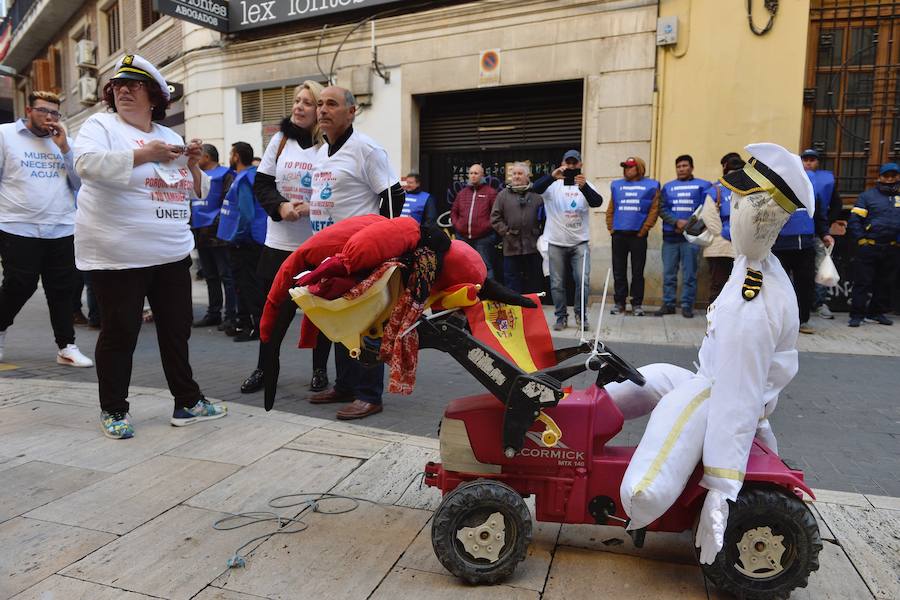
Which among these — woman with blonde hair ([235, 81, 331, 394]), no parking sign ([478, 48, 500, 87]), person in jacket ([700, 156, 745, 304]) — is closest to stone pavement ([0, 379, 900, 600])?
woman with blonde hair ([235, 81, 331, 394])

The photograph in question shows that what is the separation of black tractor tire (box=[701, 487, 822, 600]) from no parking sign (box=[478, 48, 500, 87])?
30.1ft

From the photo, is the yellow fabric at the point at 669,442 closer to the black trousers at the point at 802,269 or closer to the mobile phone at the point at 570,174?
the black trousers at the point at 802,269

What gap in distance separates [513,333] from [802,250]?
590cm

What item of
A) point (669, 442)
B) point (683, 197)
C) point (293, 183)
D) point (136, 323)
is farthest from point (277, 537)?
point (683, 197)

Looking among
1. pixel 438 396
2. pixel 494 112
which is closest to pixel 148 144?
pixel 438 396

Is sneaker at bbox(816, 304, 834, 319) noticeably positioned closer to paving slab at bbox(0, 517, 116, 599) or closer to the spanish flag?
the spanish flag

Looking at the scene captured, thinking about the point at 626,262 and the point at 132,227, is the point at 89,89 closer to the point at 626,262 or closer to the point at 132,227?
the point at 626,262

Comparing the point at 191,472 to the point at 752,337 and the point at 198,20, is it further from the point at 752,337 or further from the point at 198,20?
the point at 198,20

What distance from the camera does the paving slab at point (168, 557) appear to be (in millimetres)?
2295

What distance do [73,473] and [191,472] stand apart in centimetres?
55

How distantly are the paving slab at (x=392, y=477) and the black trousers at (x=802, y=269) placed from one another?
17.7ft

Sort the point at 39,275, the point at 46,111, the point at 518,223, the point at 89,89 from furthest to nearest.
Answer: the point at 89,89, the point at 518,223, the point at 39,275, the point at 46,111

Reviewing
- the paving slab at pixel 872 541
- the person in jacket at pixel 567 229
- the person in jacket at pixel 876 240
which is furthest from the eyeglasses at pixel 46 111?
the person in jacket at pixel 876 240

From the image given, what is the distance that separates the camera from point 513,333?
2551 mm
